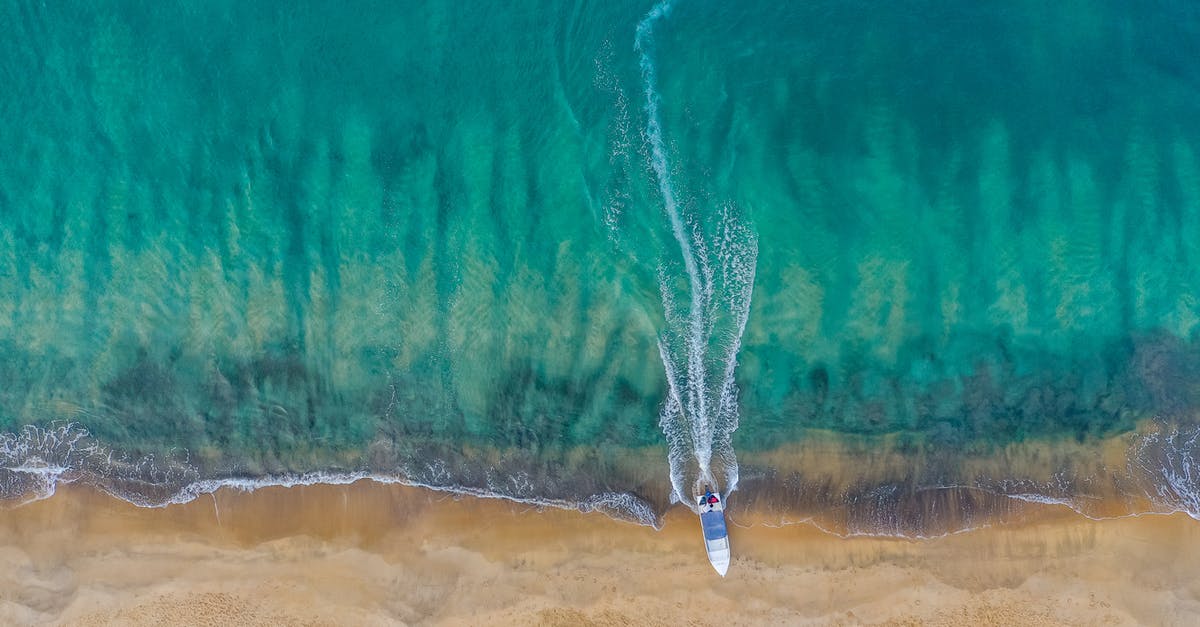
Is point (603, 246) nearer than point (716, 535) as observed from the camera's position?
No

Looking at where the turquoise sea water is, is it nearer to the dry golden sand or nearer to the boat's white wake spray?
the boat's white wake spray

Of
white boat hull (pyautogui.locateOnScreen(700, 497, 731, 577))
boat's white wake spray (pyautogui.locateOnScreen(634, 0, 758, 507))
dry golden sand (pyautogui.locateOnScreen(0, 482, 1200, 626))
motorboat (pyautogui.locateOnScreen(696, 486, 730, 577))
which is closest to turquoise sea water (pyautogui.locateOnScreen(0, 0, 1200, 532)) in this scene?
boat's white wake spray (pyautogui.locateOnScreen(634, 0, 758, 507))

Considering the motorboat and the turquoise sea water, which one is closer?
the motorboat

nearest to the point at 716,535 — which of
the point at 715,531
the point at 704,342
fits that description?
the point at 715,531

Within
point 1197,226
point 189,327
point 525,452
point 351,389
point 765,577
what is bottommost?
point 765,577

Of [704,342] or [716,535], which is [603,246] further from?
[716,535]

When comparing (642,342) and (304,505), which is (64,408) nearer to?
(304,505)

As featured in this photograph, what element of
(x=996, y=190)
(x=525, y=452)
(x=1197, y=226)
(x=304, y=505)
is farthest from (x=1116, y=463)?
(x=304, y=505)
